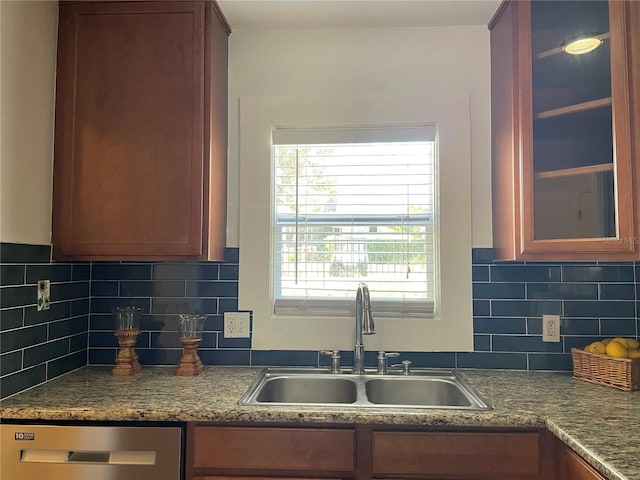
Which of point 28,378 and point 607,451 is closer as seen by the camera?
point 607,451

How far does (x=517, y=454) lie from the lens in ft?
4.48

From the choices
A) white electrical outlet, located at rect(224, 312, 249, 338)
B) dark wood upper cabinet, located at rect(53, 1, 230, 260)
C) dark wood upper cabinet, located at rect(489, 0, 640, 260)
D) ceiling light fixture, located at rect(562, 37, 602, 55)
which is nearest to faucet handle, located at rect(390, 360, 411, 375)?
dark wood upper cabinet, located at rect(489, 0, 640, 260)

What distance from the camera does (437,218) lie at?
77.5 inches

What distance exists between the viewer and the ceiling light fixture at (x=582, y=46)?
64.1 inches

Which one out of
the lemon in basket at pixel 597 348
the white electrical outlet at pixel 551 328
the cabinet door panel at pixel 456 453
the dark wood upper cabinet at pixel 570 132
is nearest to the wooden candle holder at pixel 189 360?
the cabinet door panel at pixel 456 453

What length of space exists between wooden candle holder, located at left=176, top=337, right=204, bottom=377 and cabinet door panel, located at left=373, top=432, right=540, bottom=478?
0.80 m

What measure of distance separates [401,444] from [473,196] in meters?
1.07

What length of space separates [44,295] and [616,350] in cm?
211

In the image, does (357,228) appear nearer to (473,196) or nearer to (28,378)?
(473,196)

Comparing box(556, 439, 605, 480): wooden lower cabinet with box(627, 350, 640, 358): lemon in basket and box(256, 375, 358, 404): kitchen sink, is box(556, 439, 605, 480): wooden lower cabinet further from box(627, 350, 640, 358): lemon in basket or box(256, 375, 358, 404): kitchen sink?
box(256, 375, 358, 404): kitchen sink

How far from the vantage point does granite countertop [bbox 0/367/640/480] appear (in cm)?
122

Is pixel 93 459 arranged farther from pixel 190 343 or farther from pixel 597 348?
pixel 597 348

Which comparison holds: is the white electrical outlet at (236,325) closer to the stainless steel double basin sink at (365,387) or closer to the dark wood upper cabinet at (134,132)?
the stainless steel double basin sink at (365,387)

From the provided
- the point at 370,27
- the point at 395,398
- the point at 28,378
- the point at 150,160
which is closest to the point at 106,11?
the point at 150,160
